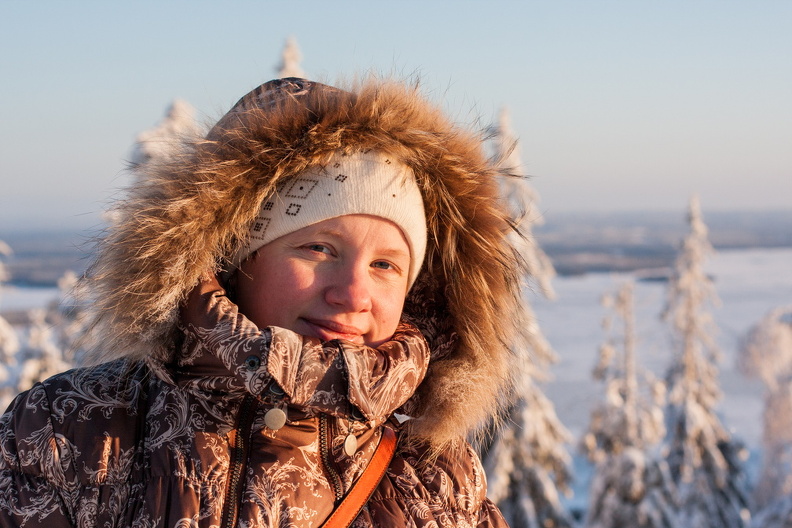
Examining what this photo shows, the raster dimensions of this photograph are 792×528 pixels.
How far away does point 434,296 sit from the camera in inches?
121

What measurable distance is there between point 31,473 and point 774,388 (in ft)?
79.4

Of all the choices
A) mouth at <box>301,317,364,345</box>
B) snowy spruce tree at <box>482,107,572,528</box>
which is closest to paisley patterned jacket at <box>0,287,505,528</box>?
mouth at <box>301,317,364,345</box>

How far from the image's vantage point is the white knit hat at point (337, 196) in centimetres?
249

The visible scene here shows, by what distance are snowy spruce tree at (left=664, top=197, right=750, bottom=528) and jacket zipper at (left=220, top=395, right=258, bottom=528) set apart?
69.0 ft

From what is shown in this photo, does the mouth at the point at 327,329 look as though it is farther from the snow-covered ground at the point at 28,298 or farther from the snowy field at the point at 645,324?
the snow-covered ground at the point at 28,298

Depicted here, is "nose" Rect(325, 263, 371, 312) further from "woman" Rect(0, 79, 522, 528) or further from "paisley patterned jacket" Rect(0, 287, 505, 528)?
"paisley patterned jacket" Rect(0, 287, 505, 528)

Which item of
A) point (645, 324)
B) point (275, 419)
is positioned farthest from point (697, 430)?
point (275, 419)

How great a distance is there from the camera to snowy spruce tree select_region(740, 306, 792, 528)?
21.8m

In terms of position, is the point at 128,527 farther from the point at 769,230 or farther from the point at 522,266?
the point at 769,230

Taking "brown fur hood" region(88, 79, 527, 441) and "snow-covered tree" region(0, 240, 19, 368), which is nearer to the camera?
"brown fur hood" region(88, 79, 527, 441)

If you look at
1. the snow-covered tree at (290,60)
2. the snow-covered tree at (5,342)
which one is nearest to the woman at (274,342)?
the snow-covered tree at (290,60)

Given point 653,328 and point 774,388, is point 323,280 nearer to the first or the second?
point 774,388

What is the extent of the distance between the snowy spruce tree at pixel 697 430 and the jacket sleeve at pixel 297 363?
20.9 m

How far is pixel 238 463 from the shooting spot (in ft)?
7.58
